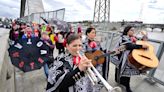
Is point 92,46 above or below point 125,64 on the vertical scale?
above

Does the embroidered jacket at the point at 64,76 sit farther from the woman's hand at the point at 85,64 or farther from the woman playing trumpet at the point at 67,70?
the woman's hand at the point at 85,64

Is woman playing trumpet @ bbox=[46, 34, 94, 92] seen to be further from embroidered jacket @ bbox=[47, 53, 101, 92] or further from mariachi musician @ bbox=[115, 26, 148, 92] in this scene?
mariachi musician @ bbox=[115, 26, 148, 92]

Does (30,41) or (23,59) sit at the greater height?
(30,41)

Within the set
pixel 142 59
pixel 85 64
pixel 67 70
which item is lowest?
pixel 142 59

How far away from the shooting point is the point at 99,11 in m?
42.4

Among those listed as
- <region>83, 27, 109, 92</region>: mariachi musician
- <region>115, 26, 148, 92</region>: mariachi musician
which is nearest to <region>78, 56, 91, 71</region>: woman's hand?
<region>83, 27, 109, 92</region>: mariachi musician

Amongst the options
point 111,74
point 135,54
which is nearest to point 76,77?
point 135,54

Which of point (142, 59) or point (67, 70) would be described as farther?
point (142, 59)

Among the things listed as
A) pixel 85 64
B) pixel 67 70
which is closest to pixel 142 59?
pixel 67 70

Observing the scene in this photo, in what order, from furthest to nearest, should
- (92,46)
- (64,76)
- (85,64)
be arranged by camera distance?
1. (92,46)
2. (64,76)
3. (85,64)

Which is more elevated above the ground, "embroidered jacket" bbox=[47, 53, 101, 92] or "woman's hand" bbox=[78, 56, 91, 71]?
"woman's hand" bbox=[78, 56, 91, 71]

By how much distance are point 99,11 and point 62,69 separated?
4096 centimetres

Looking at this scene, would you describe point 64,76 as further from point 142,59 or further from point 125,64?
point 125,64

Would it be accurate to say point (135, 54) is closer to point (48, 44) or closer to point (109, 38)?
point (48, 44)
